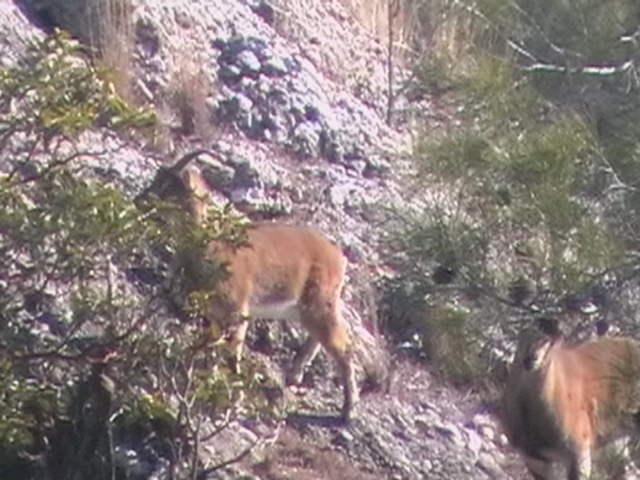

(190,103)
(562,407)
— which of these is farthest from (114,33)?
(562,407)

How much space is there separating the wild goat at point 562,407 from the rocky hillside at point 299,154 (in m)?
1.06

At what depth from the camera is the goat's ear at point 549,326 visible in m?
10.4

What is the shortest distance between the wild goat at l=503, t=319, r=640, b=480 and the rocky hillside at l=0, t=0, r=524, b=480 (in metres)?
1.06

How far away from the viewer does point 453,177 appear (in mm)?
10594

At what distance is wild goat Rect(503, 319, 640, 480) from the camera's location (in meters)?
12.3

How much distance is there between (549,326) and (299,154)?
6.52 metres

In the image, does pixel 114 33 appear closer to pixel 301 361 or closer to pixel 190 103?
pixel 190 103

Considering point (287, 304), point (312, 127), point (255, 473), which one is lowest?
point (255, 473)

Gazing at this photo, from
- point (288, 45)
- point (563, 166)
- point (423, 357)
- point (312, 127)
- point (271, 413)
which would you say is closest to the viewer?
point (563, 166)

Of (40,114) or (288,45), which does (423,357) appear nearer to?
(288,45)

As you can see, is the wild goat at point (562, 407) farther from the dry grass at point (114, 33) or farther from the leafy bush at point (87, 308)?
the dry grass at point (114, 33)

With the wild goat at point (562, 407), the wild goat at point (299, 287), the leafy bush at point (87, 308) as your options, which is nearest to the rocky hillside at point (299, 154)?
the wild goat at point (299, 287)

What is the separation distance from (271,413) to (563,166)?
3.12m

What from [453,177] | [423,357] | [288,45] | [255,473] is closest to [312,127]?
[288,45]
